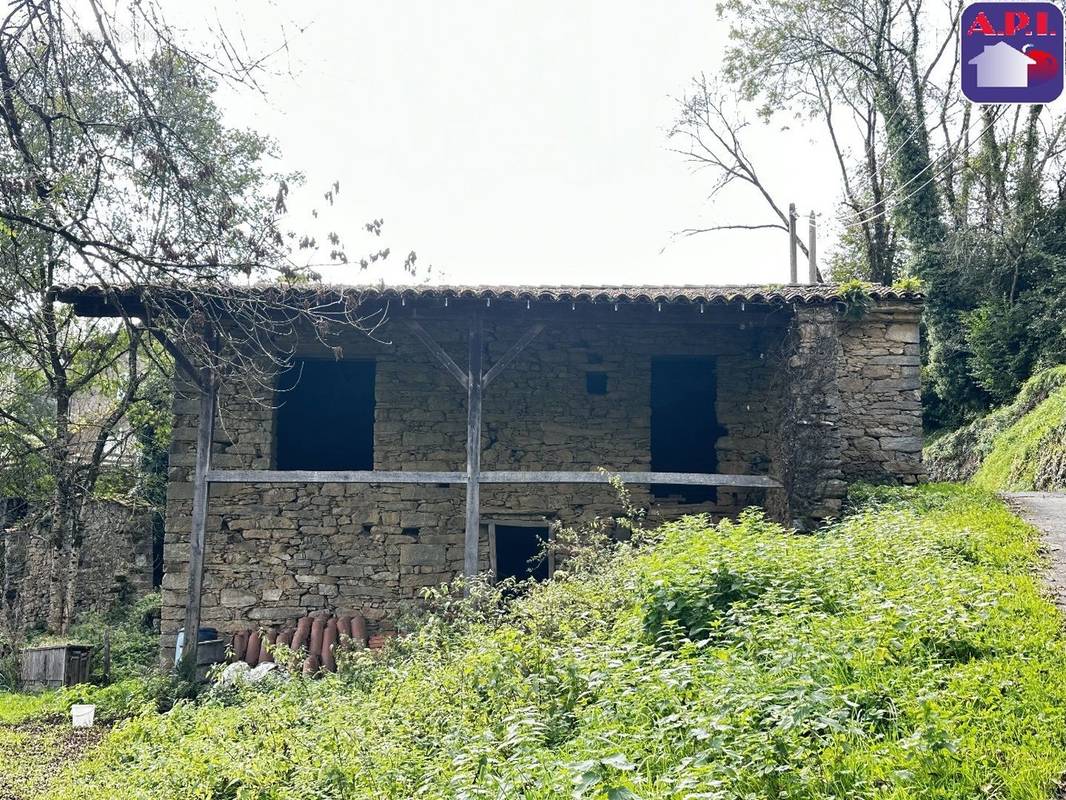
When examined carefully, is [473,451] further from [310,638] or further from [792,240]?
[792,240]

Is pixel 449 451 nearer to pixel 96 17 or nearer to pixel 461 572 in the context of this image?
pixel 461 572

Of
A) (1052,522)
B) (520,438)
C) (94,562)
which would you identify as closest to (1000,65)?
(1052,522)

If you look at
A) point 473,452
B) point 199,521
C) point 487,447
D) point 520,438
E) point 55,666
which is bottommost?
point 55,666

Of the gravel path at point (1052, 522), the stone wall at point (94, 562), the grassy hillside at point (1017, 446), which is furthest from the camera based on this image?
the stone wall at point (94, 562)

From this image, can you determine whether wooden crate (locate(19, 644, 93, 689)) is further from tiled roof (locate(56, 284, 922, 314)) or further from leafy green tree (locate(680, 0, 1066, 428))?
leafy green tree (locate(680, 0, 1066, 428))

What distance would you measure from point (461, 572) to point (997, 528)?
16.7 ft

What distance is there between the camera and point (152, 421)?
13.7 metres

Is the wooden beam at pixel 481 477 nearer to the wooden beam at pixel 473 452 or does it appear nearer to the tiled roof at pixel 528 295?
the wooden beam at pixel 473 452

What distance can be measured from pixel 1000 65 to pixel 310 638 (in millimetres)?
9519

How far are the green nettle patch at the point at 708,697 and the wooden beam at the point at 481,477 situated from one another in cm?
183

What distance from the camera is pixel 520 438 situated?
32.4 ft

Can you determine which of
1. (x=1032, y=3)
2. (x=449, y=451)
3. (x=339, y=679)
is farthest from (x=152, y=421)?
(x=1032, y=3)

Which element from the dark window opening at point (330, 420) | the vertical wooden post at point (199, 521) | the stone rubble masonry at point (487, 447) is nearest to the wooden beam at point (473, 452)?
the stone rubble masonry at point (487, 447)

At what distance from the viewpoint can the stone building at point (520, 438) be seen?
8867mm
